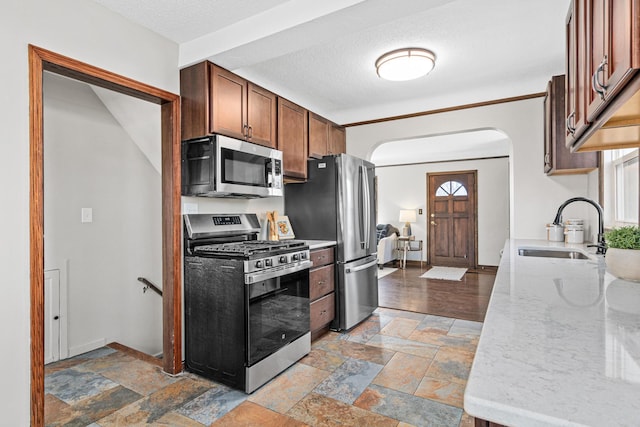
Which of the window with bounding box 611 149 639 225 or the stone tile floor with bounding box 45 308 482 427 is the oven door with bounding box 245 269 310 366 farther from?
the window with bounding box 611 149 639 225

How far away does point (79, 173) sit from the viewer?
293cm

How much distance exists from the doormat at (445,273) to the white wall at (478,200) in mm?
603

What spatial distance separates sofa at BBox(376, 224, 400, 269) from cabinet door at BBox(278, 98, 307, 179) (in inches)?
152

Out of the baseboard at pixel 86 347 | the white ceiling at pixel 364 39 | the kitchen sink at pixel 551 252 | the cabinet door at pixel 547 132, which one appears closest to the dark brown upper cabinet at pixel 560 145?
the cabinet door at pixel 547 132

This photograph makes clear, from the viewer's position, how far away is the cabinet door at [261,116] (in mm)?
2943

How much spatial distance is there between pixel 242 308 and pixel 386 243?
207 inches

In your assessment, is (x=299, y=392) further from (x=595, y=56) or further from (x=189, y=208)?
(x=595, y=56)

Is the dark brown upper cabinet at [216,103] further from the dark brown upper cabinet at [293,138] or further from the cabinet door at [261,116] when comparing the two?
the dark brown upper cabinet at [293,138]

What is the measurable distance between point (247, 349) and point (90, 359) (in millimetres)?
1539

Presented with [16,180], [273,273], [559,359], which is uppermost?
[16,180]

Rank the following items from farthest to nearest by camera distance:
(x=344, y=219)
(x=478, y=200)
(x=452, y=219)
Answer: (x=452, y=219) → (x=478, y=200) → (x=344, y=219)

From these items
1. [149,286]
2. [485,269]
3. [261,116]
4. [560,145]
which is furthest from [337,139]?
[485,269]

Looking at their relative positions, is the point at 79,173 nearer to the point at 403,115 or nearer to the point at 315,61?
the point at 315,61

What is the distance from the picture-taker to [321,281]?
322cm
